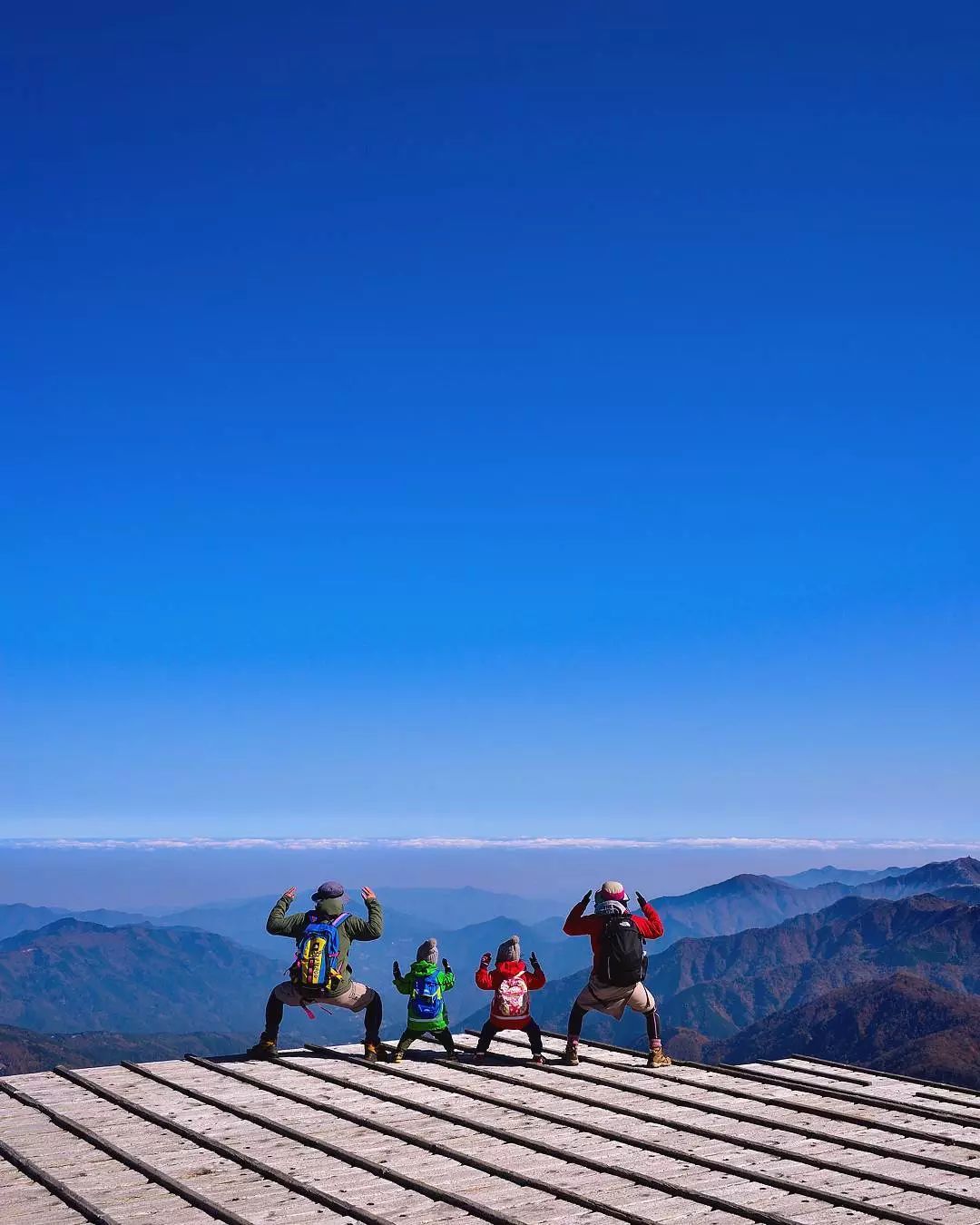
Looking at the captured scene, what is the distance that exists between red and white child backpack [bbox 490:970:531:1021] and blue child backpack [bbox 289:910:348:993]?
2753 millimetres

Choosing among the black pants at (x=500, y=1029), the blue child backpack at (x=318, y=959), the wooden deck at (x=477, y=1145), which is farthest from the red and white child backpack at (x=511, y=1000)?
the blue child backpack at (x=318, y=959)

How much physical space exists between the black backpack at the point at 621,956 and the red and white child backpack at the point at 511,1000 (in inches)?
66.4

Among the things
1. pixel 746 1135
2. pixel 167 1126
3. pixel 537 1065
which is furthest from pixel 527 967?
pixel 167 1126

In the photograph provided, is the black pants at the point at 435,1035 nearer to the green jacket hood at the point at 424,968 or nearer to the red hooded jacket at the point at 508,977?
the red hooded jacket at the point at 508,977

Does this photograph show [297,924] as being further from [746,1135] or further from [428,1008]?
[746,1135]

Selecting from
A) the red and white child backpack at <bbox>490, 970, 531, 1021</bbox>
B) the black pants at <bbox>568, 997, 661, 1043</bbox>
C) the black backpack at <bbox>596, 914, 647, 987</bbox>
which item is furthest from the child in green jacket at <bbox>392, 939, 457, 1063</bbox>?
the black backpack at <bbox>596, 914, 647, 987</bbox>

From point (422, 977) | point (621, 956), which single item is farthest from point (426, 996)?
point (621, 956)

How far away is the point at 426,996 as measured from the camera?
18.3 m

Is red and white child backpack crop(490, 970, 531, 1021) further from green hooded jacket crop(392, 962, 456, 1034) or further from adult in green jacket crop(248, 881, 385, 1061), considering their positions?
adult in green jacket crop(248, 881, 385, 1061)

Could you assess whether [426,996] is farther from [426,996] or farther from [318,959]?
[318,959]

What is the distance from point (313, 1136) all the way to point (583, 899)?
6161mm

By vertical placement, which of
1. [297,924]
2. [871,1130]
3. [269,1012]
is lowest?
[871,1130]

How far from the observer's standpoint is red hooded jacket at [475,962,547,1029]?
18578mm

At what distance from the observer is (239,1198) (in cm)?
1111
